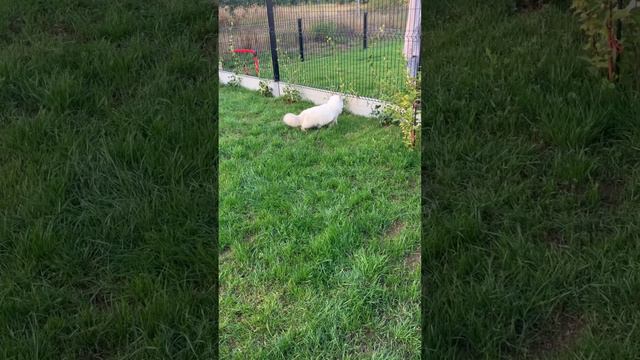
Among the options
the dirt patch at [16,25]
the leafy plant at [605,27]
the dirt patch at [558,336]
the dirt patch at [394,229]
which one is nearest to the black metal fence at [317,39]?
the dirt patch at [394,229]

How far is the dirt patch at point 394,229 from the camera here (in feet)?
4.73

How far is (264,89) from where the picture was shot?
1.48 m

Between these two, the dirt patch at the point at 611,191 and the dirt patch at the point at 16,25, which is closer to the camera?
the dirt patch at the point at 611,191

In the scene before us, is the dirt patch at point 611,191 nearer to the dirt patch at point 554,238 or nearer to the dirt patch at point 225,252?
the dirt patch at point 554,238

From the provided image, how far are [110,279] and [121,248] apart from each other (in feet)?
0.44

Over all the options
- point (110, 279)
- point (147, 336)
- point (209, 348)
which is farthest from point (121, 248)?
point (209, 348)

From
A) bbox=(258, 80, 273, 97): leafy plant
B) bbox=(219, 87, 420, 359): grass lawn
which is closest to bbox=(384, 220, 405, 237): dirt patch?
bbox=(219, 87, 420, 359): grass lawn

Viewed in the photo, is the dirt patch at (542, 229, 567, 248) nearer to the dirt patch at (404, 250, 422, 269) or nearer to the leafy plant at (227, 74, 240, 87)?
the dirt patch at (404, 250, 422, 269)

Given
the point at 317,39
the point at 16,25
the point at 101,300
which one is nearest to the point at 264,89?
the point at 317,39

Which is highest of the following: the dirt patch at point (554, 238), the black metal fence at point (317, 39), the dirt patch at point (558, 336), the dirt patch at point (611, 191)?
the black metal fence at point (317, 39)

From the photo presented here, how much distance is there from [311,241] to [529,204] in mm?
1121

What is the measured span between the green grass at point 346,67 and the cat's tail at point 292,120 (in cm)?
10

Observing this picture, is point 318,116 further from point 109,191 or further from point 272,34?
point 109,191

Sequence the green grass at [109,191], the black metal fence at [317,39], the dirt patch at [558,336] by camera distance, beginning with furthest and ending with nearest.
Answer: the green grass at [109,191] → the dirt patch at [558,336] → the black metal fence at [317,39]
